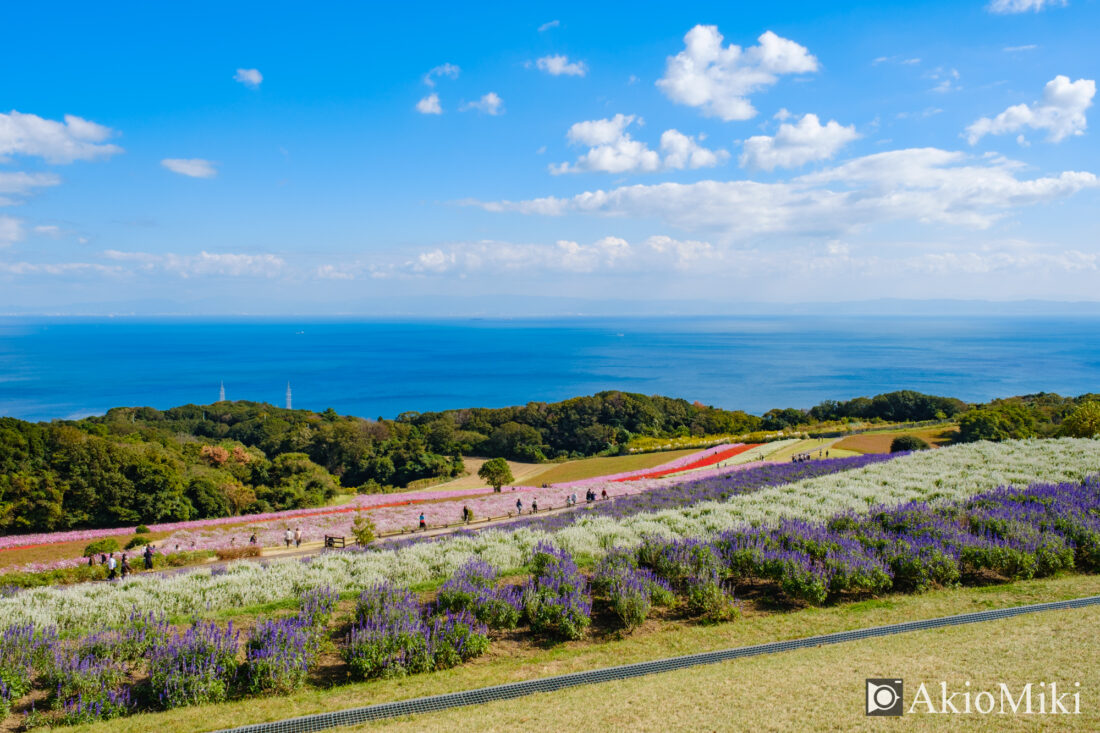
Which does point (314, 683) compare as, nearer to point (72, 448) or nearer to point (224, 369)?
point (72, 448)

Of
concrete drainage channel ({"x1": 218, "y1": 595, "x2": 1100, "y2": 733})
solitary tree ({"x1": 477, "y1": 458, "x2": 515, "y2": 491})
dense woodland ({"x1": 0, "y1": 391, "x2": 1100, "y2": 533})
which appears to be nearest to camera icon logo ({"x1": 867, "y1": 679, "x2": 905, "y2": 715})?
concrete drainage channel ({"x1": 218, "y1": 595, "x2": 1100, "y2": 733})

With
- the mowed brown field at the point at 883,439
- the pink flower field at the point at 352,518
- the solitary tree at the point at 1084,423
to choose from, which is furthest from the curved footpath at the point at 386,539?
the solitary tree at the point at 1084,423

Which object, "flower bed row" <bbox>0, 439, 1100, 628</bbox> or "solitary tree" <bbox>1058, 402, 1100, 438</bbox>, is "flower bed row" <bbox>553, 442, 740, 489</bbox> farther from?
"solitary tree" <bbox>1058, 402, 1100, 438</bbox>

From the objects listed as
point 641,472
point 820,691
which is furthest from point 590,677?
point 641,472

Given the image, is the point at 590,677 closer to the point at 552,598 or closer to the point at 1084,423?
the point at 552,598

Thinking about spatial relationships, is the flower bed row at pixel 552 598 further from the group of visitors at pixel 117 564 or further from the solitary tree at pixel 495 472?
the solitary tree at pixel 495 472
